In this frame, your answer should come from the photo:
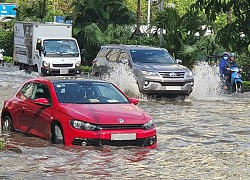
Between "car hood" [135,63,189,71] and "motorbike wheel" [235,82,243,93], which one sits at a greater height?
Result: "car hood" [135,63,189,71]

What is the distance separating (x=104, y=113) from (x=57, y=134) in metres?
0.91

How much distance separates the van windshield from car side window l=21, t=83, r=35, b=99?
781 inches

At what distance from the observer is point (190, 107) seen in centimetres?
2172

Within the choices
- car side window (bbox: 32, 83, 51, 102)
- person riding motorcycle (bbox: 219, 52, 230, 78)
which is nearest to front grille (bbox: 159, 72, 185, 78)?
person riding motorcycle (bbox: 219, 52, 230, 78)

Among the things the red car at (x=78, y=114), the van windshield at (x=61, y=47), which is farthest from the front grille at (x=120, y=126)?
the van windshield at (x=61, y=47)

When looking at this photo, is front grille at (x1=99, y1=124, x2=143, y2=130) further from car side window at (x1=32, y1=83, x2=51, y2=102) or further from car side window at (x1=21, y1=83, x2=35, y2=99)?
car side window at (x1=21, y1=83, x2=35, y2=99)

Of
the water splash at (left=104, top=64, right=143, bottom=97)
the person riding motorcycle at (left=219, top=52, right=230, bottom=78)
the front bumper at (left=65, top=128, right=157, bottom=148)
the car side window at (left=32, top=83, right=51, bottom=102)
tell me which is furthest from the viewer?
the person riding motorcycle at (left=219, top=52, right=230, bottom=78)

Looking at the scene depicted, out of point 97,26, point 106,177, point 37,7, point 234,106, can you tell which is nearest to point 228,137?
point 106,177

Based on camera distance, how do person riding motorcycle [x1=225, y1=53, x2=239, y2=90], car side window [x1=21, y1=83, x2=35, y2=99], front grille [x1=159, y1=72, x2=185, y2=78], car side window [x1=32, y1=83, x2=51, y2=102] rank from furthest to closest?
1. person riding motorcycle [x1=225, y1=53, x2=239, y2=90]
2. front grille [x1=159, y1=72, x2=185, y2=78]
3. car side window [x1=21, y1=83, x2=35, y2=99]
4. car side window [x1=32, y1=83, x2=51, y2=102]

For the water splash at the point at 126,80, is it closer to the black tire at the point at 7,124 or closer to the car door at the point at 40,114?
the black tire at the point at 7,124

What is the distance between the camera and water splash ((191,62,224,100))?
85.0ft

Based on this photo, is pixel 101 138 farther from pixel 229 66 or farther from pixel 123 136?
pixel 229 66

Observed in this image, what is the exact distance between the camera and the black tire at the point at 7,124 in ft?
46.5

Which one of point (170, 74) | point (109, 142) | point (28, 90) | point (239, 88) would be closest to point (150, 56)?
point (170, 74)
